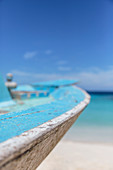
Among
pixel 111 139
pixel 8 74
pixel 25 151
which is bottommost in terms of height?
pixel 111 139

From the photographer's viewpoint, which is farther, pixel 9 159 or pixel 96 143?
pixel 96 143

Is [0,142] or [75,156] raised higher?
[0,142]

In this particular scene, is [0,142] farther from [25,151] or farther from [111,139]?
[111,139]

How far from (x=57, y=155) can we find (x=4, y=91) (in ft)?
13.2

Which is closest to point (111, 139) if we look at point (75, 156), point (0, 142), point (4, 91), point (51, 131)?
point (75, 156)

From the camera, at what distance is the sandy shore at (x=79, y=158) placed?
4242 millimetres

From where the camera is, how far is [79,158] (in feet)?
16.2

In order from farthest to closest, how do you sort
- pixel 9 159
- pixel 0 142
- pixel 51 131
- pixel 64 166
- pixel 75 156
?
pixel 75 156 → pixel 64 166 → pixel 51 131 → pixel 0 142 → pixel 9 159

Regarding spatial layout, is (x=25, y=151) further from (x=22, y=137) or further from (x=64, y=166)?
(x=64, y=166)

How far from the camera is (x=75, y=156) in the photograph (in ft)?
16.7

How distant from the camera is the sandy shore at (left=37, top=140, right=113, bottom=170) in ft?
13.9

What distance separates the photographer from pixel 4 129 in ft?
4.18

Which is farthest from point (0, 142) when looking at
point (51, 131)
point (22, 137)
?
point (51, 131)

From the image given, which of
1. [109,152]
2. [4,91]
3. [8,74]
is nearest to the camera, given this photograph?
[109,152]
